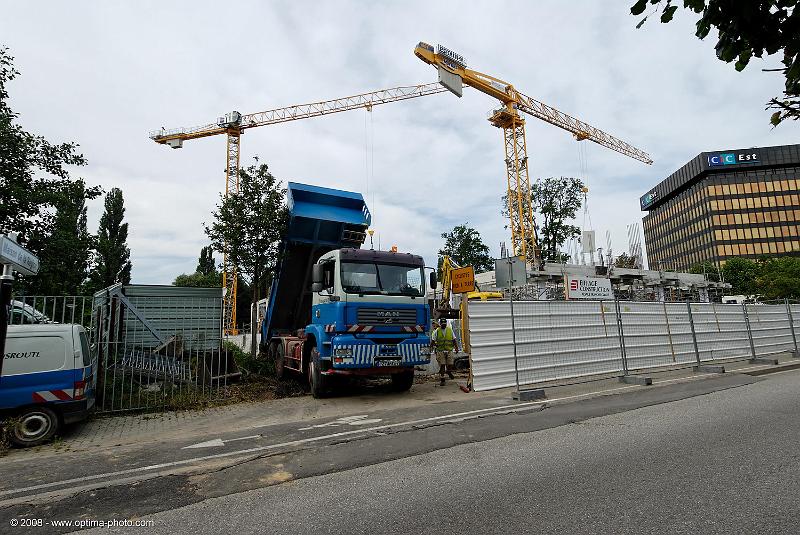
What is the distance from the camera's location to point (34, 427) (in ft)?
21.1

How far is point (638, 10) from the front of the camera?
253 cm

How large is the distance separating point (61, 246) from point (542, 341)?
11685 millimetres

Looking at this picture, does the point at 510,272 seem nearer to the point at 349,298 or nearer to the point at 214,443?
the point at 349,298

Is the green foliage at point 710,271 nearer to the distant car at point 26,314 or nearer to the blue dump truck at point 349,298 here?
the blue dump truck at point 349,298

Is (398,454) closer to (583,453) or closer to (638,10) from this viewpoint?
(583,453)

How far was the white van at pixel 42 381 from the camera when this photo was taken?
629cm

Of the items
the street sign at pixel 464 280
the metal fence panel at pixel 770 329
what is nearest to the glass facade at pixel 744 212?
the metal fence panel at pixel 770 329

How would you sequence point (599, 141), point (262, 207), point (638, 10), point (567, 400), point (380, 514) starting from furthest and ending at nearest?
point (599, 141)
point (262, 207)
point (567, 400)
point (380, 514)
point (638, 10)

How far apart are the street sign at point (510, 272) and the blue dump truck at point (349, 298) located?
4.94 ft

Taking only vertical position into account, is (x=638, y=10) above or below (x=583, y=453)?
above

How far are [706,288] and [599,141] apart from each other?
24.2 m

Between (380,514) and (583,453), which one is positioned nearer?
(380,514)

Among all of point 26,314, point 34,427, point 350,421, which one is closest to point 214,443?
point 350,421

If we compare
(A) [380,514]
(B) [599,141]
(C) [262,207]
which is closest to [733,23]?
(A) [380,514]
